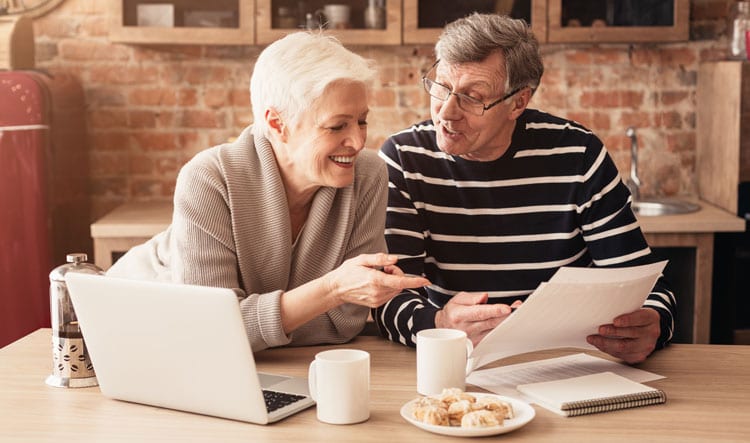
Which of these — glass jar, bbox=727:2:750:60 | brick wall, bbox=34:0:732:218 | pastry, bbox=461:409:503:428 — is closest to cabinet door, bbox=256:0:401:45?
brick wall, bbox=34:0:732:218

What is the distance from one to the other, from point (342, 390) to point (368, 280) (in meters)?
0.25

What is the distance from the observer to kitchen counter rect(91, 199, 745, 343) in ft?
10.3

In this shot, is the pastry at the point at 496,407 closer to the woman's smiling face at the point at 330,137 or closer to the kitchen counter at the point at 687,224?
the woman's smiling face at the point at 330,137

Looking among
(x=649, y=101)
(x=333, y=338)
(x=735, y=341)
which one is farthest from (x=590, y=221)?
(x=649, y=101)

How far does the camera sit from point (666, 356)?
1.82m

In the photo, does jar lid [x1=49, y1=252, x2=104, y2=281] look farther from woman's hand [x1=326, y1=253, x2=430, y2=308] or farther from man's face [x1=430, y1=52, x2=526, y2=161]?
man's face [x1=430, y1=52, x2=526, y2=161]

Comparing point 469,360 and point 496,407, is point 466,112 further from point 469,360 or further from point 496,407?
point 496,407

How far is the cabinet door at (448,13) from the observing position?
3439mm

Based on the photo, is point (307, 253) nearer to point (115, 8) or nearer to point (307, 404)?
point (307, 404)

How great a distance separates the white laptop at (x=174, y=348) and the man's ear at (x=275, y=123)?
52 cm

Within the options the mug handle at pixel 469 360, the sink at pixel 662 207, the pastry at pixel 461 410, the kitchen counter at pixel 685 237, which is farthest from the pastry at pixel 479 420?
the sink at pixel 662 207

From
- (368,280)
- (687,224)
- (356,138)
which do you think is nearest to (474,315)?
(368,280)

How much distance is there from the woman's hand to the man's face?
59 cm

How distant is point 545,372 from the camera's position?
1704 mm
